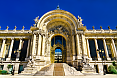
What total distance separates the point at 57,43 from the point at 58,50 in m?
1.90

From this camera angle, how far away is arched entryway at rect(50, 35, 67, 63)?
20.9 metres

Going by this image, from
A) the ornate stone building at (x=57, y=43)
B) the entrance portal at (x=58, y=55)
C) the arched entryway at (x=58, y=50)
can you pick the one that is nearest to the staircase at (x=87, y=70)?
the ornate stone building at (x=57, y=43)

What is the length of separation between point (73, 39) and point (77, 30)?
235 cm

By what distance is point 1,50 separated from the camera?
22.6 meters

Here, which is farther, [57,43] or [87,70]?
[57,43]

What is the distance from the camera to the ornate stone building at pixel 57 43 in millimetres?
19422

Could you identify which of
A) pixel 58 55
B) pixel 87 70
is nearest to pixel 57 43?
pixel 58 55

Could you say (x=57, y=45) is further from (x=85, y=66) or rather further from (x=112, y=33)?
(x=112, y=33)

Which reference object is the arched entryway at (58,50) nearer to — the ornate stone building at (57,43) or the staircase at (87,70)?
the ornate stone building at (57,43)

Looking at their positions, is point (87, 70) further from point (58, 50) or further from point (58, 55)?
point (58, 50)

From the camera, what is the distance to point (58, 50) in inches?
874

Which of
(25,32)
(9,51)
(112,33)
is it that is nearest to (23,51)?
(9,51)

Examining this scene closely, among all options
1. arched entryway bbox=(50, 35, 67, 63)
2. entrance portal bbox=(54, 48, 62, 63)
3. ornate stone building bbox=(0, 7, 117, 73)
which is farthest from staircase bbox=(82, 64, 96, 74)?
entrance portal bbox=(54, 48, 62, 63)

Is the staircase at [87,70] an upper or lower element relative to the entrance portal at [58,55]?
lower
